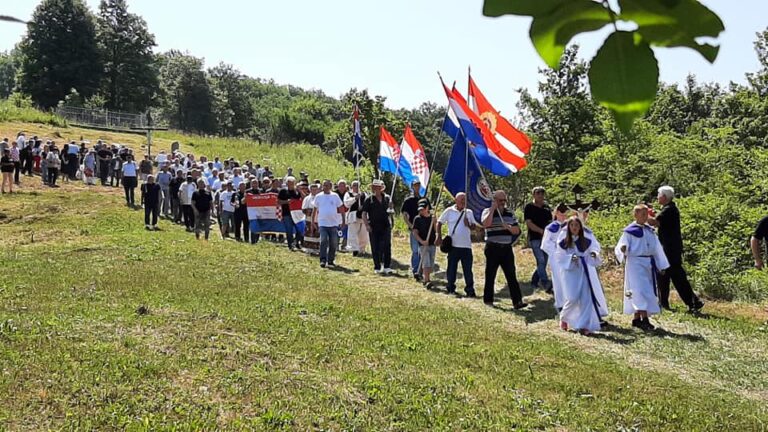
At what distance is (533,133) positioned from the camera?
26641 mm

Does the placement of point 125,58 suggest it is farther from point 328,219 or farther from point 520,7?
point 520,7

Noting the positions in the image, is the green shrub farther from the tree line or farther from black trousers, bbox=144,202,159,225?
black trousers, bbox=144,202,159,225

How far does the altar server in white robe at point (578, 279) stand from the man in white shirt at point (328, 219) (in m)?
5.44

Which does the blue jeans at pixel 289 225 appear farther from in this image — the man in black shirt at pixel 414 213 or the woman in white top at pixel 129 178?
the woman in white top at pixel 129 178

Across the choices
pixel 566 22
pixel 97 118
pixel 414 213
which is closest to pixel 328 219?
pixel 414 213

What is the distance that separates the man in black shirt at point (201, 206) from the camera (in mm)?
16109

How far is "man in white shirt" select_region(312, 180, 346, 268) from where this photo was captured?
13602 mm

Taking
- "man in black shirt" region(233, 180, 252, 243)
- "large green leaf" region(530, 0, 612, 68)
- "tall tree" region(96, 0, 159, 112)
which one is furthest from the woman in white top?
"tall tree" region(96, 0, 159, 112)

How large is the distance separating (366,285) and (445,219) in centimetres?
181

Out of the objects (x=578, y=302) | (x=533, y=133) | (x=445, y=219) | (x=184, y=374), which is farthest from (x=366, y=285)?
(x=533, y=133)

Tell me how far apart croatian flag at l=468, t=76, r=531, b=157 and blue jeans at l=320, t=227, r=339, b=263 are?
3454mm

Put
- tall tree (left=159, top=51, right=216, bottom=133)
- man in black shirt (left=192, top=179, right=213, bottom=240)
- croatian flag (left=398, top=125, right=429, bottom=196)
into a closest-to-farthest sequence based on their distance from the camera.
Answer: croatian flag (left=398, top=125, right=429, bottom=196) → man in black shirt (left=192, top=179, right=213, bottom=240) → tall tree (left=159, top=51, right=216, bottom=133)

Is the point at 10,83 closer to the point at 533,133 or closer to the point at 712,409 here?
the point at 533,133

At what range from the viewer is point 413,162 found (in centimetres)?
1594
